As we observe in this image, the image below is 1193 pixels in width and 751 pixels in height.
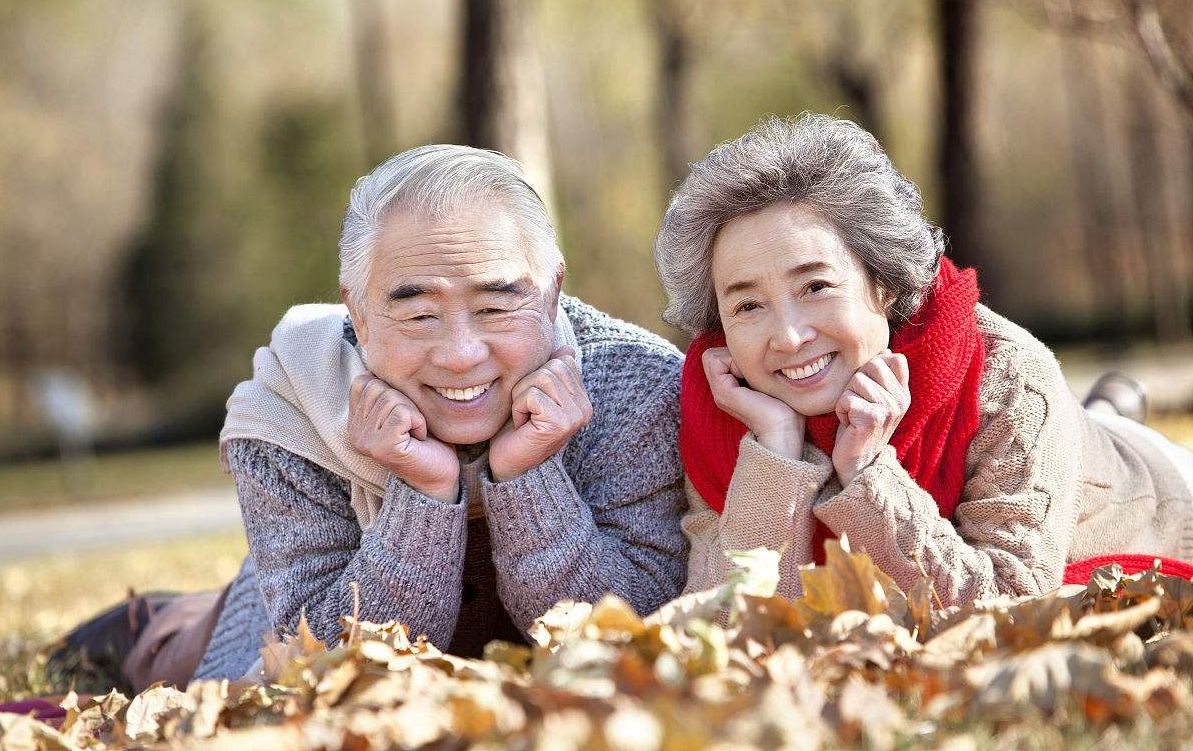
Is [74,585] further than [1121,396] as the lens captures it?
Yes

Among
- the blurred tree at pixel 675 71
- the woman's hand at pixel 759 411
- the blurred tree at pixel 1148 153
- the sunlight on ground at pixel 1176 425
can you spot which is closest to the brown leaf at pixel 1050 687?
the woman's hand at pixel 759 411

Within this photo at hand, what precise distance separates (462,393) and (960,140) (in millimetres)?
10648

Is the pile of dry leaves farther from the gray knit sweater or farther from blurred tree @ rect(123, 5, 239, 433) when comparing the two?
blurred tree @ rect(123, 5, 239, 433)

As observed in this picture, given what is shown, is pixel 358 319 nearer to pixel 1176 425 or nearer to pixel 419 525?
pixel 419 525

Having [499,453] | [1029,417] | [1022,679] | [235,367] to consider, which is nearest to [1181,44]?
[1029,417]

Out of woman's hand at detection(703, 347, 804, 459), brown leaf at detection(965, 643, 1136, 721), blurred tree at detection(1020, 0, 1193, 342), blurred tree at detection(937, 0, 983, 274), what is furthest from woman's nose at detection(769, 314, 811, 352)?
blurred tree at detection(937, 0, 983, 274)

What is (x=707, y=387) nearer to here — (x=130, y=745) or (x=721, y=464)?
(x=721, y=464)

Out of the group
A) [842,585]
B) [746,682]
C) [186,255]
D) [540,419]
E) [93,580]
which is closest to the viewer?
[746,682]

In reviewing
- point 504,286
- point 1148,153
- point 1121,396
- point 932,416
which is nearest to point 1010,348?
point 932,416

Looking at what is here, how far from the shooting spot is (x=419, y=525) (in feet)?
10.6

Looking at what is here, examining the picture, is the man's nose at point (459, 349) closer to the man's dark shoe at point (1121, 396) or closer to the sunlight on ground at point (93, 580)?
the sunlight on ground at point (93, 580)

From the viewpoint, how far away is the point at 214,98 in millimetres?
27188

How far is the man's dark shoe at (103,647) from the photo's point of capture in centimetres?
468

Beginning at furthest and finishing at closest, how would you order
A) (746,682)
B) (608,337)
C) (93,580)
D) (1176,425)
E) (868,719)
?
(1176,425) < (93,580) < (608,337) < (746,682) < (868,719)
